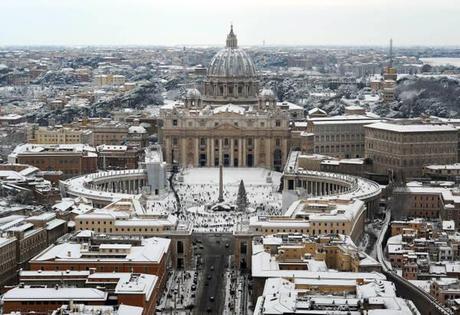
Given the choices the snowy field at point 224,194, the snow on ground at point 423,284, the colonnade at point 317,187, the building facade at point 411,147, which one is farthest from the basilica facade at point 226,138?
the snow on ground at point 423,284

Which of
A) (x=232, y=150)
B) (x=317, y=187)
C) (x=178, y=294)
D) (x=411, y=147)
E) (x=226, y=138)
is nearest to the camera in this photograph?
(x=178, y=294)

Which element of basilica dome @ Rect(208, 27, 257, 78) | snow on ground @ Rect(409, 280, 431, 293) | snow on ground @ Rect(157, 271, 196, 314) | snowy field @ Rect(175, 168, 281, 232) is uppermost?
basilica dome @ Rect(208, 27, 257, 78)

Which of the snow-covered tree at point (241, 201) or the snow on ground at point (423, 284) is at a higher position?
the snow on ground at point (423, 284)

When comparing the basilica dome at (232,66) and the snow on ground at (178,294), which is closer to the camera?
the snow on ground at (178,294)

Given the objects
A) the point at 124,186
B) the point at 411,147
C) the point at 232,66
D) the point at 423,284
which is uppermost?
the point at 232,66

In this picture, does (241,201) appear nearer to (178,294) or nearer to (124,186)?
(124,186)

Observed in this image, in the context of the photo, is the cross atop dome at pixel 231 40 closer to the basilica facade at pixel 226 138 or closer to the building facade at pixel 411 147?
the basilica facade at pixel 226 138

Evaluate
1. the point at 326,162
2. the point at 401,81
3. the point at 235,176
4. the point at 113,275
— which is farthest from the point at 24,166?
the point at 401,81

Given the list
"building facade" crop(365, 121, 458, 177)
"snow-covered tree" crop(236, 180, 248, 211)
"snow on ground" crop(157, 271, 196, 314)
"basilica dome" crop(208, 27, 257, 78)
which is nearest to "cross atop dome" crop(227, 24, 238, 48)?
"basilica dome" crop(208, 27, 257, 78)

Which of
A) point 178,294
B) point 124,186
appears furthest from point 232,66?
point 178,294

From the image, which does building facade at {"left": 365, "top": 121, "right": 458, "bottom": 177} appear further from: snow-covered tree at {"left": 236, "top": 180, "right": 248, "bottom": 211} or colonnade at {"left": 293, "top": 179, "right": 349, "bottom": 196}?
snow-covered tree at {"left": 236, "top": 180, "right": 248, "bottom": 211}
